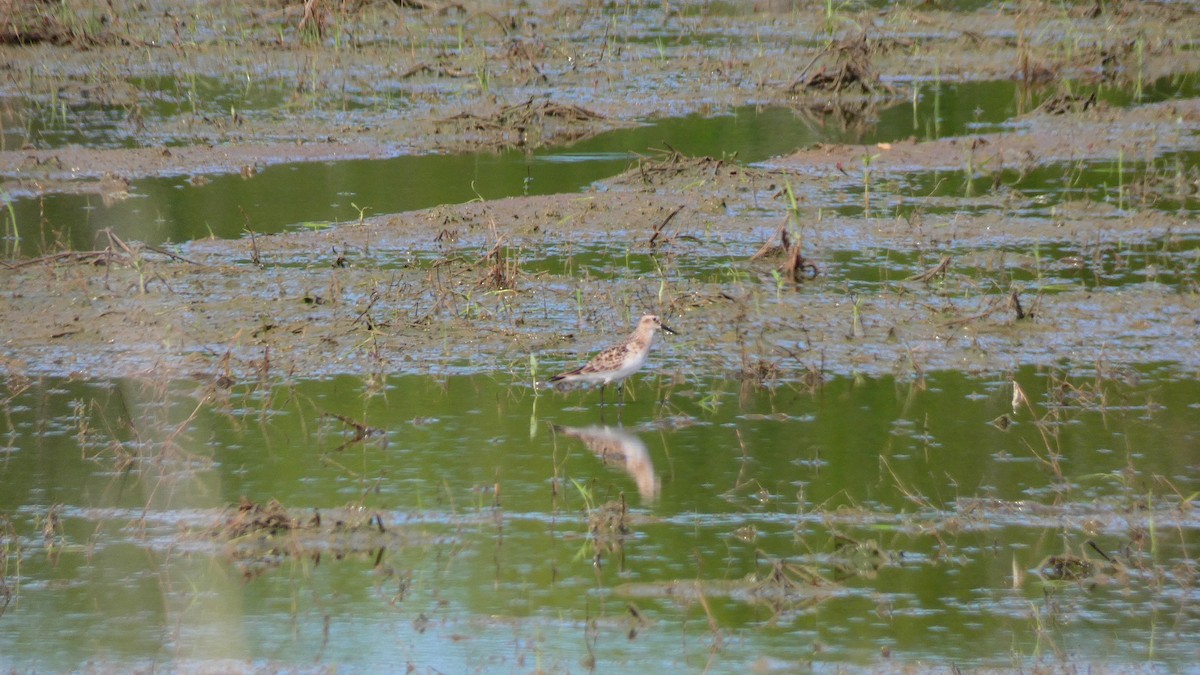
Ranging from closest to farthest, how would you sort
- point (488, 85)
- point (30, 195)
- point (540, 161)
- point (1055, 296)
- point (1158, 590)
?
1. point (1158, 590)
2. point (1055, 296)
3. point (30, 195)
4. point (540, 161)
5. point (488, 85)

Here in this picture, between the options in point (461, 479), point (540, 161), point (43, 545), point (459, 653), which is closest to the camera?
point (459, 653)

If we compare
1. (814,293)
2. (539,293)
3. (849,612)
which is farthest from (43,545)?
(814,293)

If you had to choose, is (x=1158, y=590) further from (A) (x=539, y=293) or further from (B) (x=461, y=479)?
(A) (x=539, y=293)

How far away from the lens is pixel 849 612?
5.60 m

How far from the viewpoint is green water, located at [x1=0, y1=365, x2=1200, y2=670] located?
546cm

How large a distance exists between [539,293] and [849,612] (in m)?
4.36

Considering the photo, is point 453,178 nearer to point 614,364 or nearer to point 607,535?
point 614,364

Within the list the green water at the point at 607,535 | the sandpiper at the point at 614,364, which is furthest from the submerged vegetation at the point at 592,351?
the sandpiper at the point at 614,364

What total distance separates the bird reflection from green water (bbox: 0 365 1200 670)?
2 centimetres

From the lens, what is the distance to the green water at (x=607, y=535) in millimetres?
5461

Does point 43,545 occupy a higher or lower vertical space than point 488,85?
lower

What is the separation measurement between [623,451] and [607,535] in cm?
104

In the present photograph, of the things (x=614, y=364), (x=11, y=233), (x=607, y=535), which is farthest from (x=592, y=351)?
(x=11, y=233)

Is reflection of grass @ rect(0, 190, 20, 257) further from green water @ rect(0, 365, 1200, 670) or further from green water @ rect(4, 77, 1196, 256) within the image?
green water @ rect(0, 365, 1200, 670)
